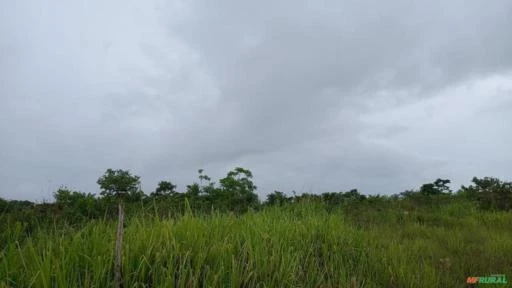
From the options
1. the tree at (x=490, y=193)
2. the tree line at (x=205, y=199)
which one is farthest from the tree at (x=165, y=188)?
the tree at (x=490, y=193)

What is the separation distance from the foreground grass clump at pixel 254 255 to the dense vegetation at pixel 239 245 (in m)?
0.01

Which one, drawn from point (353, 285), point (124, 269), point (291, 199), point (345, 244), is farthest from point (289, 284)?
point (291, 199)

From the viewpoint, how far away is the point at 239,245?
14.3 feet

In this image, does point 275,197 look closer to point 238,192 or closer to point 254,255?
point 238,192

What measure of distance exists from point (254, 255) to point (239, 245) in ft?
0.89

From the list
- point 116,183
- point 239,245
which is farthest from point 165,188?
point 239,245

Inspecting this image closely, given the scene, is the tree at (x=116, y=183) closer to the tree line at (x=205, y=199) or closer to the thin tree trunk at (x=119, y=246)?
the tree line at (x=205, y=199)

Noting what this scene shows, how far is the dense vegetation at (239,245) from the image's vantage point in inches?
135

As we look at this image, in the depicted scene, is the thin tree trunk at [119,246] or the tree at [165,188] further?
the tree at [165,188]

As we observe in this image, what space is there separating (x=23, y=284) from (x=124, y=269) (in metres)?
0.66

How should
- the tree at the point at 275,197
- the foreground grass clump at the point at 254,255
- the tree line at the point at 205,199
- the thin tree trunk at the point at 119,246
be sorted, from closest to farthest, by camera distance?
the thin tree trunk at the point at 119,246 < the foreground grass clump at the point at 254,255 < the tree line at the point at 205,199 < the tree at the point at 275,197

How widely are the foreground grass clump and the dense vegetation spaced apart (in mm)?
13

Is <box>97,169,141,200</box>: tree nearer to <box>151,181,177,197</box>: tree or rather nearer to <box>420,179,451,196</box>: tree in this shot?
<box>151,181,177,197</box>: tree

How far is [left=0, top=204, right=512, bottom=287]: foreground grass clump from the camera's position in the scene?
3332 mm
